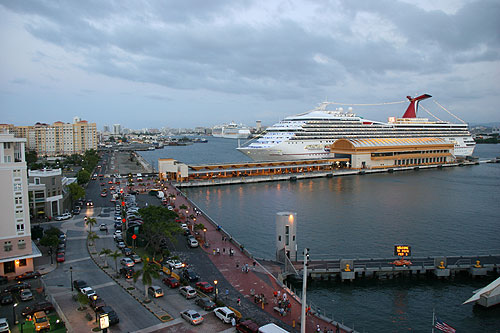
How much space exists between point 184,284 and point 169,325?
3.04m

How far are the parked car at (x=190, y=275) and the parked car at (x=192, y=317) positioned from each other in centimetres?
305

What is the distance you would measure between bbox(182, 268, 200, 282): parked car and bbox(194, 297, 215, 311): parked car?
1953 millimetres

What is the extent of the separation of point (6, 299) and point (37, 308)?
65.7 inches

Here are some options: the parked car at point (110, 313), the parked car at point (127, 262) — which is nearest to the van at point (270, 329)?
the parked car at point (110, 313)

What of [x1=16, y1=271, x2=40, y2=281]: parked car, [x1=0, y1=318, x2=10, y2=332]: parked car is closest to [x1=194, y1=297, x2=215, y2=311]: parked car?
[x1=0, y1=318, x2=10, y2=332]: parked car

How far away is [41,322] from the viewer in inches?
430

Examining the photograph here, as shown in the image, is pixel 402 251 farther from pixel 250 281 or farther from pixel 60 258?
pixel 60 258

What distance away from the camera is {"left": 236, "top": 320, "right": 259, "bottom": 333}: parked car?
10.4 m

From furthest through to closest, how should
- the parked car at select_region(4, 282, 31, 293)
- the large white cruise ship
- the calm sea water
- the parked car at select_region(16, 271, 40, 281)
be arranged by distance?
the large white cruise ship
the parked car at select_region(16, 271, 40, 281)
the calm sea water
the parked car at select_region(4, 282, 31, 293)

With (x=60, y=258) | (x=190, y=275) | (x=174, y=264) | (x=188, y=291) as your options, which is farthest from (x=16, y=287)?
(x=188, y=291)

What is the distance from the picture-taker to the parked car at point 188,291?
12797mm

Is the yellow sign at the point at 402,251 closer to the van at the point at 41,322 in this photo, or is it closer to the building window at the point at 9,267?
the van at the point at 41,322

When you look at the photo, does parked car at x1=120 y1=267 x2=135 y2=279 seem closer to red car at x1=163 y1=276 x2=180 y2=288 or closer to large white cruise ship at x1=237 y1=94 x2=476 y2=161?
red car at x1=163 y1=276 x2=180 y2=288

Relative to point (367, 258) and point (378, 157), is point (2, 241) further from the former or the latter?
point (378, 157)
